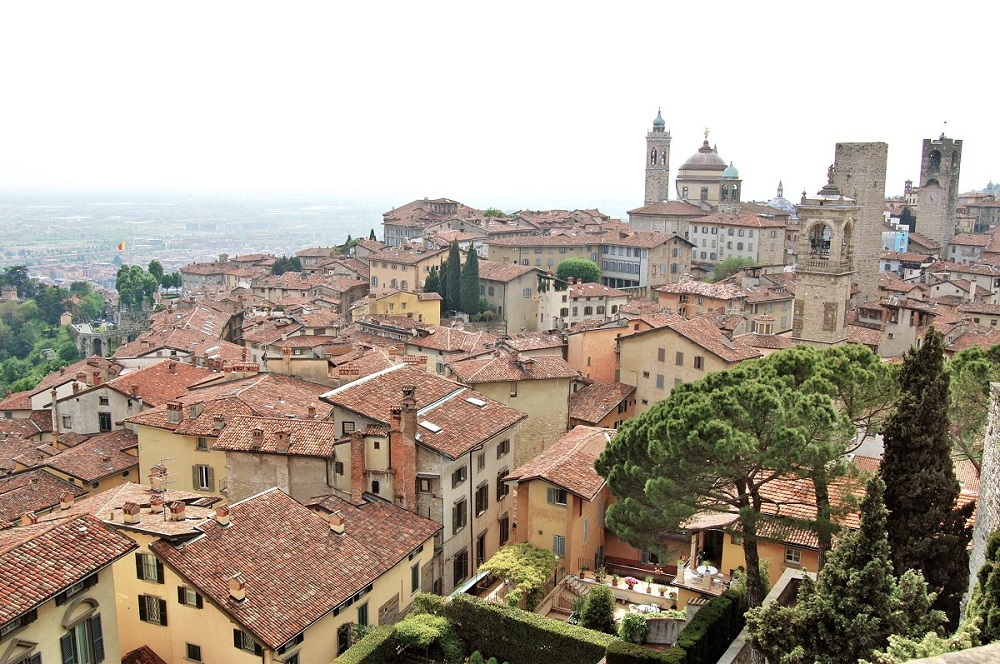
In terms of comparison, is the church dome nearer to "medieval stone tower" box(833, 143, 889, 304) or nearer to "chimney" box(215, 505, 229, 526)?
"medieval stone tower" box(833, 143, 889, 304)

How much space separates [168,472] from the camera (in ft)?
90.6

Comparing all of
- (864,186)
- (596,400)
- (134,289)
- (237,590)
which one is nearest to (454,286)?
(864,186)

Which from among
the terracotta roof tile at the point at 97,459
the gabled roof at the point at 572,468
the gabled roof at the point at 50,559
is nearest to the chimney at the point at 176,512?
the gabled roof at the point at 50,559

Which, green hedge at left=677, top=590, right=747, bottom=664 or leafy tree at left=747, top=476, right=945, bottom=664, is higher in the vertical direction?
leafy tree at left=747, top=476, right=945, bottom=664

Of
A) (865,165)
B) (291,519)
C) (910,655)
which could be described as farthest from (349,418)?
(865,165)

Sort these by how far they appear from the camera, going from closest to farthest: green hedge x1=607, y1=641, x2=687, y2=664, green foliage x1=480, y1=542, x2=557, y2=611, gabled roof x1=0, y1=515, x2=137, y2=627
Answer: gabled roof x1=0, y1=515, x2=137, y2=627 < green hedge x1=607, y1=641, x2=687, y2=664 < green foliage x1=480, y1=542, x2=557, y2=611

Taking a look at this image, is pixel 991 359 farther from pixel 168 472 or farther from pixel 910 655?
pixel 168 472

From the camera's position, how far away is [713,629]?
59.2ft

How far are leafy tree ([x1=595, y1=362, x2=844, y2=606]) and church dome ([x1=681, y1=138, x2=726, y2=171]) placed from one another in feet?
281

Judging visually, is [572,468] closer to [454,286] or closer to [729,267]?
[454,286]

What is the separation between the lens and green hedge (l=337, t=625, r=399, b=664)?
62.3ft

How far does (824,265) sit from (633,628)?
25067 mm

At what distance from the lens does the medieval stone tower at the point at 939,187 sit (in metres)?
86.2

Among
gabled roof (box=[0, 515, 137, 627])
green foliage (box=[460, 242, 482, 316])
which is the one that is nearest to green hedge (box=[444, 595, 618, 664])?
gabled roof (box=[0, 515, 137, 627])
